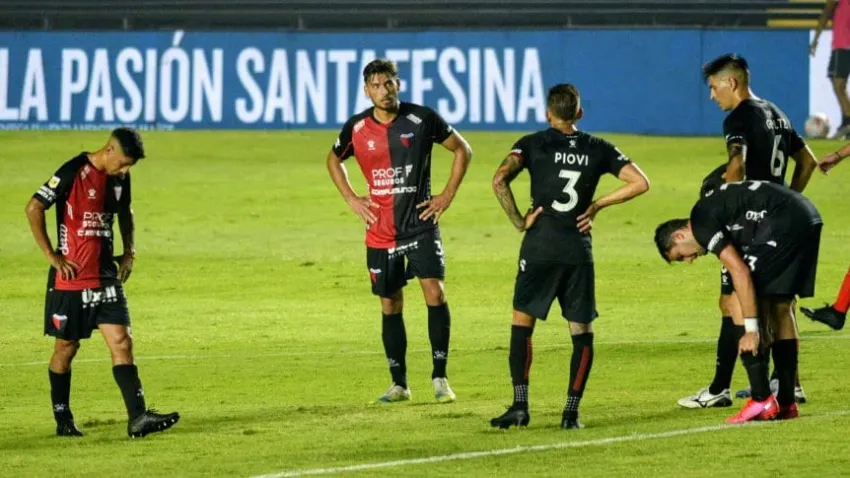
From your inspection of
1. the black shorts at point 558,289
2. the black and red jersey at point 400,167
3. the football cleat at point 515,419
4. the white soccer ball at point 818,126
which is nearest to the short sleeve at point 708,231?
the black shorts at point 558,289

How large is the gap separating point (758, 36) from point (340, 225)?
8.56 meters

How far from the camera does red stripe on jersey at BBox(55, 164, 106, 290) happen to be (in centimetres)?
1053

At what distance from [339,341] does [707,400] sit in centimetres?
525

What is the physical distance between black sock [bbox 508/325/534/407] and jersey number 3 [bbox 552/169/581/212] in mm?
719

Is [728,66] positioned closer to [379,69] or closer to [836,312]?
[379,69]

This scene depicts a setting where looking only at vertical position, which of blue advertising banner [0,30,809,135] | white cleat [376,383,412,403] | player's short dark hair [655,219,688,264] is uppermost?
blue advertising banner [0,30,809,135]

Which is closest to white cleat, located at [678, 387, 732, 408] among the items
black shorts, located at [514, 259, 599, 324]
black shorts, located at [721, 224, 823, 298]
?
black shorts, located at [721, 224, 823, 298]

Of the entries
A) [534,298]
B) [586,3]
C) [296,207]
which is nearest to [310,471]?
[534,298]

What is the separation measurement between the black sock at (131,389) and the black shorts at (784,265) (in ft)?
11.7

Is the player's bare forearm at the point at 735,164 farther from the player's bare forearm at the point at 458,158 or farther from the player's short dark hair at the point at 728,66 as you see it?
the player's bare forearm at the point at 458,158

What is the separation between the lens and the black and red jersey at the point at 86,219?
10516 mm

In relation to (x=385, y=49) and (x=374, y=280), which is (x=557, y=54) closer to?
(x=385, y=49)

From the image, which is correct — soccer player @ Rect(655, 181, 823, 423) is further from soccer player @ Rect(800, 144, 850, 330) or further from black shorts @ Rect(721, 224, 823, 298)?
soccer player @ Rect(800, 144, 850, 330)

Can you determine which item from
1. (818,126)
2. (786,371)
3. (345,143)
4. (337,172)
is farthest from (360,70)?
(786,371)
